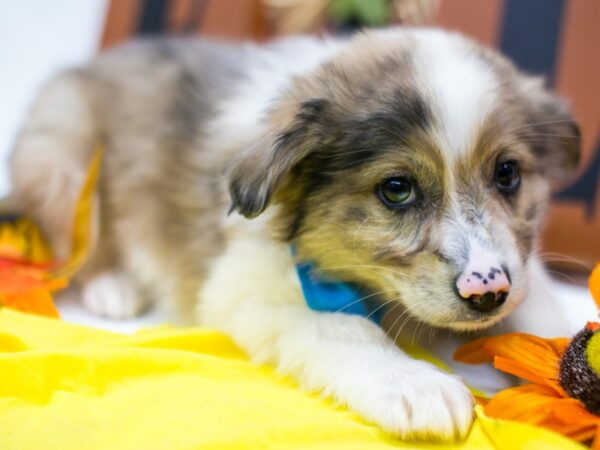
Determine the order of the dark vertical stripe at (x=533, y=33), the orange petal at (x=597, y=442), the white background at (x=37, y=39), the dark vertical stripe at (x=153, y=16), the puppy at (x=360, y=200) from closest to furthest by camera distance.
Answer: the orange petal at (x=597, y=442) < the puppy at (x=360, y=200) < the dark vertical stripe at (x=533, y=33) < the dark vertical stripe at (x=153, y=16) < the white background at (x=37, y=39)

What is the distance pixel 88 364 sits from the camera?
1.73 metres

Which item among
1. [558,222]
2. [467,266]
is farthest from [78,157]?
[558,222]

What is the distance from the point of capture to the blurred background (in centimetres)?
291

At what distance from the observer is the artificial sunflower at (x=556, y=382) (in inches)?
56.2

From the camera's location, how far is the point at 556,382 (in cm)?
151

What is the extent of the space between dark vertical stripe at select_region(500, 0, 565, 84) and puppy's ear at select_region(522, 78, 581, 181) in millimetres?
734

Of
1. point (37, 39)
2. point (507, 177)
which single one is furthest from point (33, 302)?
point (37, 39)

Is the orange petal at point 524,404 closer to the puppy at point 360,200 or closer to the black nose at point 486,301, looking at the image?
the puppy at point 360,200

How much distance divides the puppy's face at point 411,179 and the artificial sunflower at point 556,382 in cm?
12

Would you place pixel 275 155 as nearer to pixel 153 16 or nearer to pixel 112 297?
pixel 112 297

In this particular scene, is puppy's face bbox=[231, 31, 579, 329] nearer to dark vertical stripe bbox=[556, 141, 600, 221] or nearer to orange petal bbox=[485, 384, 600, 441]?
orange petal bbox=[485, 384, 600, 441]

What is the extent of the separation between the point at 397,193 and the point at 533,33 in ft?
5.68

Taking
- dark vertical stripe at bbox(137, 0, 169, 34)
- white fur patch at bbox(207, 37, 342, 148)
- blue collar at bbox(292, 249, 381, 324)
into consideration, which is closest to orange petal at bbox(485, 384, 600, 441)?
blue collar at bbox(292, 249, 381, 324)

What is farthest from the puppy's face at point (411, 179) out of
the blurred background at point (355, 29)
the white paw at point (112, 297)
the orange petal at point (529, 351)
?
the white paw at point (112, 297)
